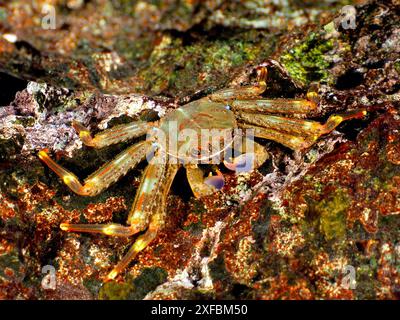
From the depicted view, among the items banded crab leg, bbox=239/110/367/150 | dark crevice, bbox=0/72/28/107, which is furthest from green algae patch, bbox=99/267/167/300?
dark crevice, bbox=0/72/28/107

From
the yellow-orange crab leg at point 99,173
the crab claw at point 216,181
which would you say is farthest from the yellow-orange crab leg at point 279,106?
the yellow-orange crab leg at point 99,173

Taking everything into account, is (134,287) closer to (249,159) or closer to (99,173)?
(99,173)

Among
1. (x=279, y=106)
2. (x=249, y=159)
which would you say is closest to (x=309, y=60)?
(x=279, y=106)

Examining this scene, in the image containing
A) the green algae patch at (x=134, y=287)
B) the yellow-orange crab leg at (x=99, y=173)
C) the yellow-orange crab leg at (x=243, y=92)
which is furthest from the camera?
the yellow-orange crab leg at (x=243, y=92)

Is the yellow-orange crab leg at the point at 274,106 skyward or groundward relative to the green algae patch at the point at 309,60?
groundward

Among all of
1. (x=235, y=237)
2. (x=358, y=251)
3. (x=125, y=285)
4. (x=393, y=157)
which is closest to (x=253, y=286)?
(x=235, y=237)

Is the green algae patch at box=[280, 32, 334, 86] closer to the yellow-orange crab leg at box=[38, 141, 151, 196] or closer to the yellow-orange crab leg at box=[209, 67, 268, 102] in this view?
the yellow-orange crab leg at box=[209, 67, 268, 102]

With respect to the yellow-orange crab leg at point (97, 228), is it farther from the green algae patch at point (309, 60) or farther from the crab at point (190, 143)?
the green algae patch at point (309, 60)
